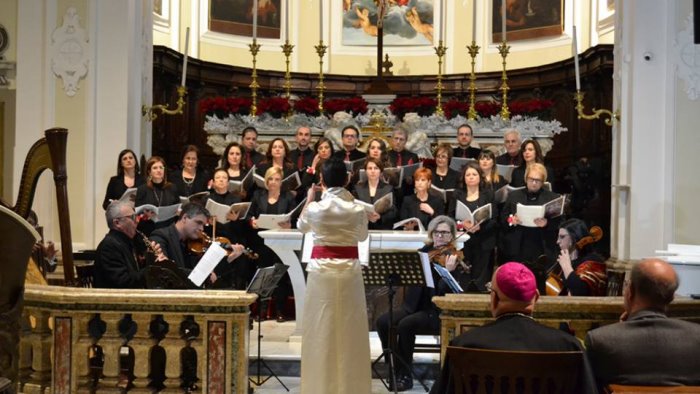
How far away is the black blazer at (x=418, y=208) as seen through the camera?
891cm

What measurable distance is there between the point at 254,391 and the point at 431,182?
3.40 m

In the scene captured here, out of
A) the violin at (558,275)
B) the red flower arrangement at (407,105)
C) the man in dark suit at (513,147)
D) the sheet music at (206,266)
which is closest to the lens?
the sheet music at (206,266)

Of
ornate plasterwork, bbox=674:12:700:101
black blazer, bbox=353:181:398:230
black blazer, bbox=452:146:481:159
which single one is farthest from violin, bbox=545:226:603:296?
black blazer, bbox=452:146:481:159

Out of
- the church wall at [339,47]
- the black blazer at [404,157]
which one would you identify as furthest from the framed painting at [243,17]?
the black blazer at [404,157]

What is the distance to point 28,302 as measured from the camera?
5.13 meters

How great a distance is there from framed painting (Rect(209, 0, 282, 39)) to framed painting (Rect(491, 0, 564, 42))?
326 cm

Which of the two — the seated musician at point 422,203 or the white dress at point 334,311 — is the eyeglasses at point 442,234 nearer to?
the white dress at point 334,311

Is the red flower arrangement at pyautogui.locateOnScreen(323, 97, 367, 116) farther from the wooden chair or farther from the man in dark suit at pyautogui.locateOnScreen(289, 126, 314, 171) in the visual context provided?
the wooden chair

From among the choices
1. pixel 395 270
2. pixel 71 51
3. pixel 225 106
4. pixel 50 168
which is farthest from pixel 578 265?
pixel 71 51

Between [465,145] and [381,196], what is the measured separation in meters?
1.59

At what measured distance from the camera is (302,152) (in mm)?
10219

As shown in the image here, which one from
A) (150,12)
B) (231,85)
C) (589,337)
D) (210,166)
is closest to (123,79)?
(150,12)

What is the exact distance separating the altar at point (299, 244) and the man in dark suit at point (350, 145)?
204 cm

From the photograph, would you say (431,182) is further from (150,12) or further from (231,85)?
(231,85)
